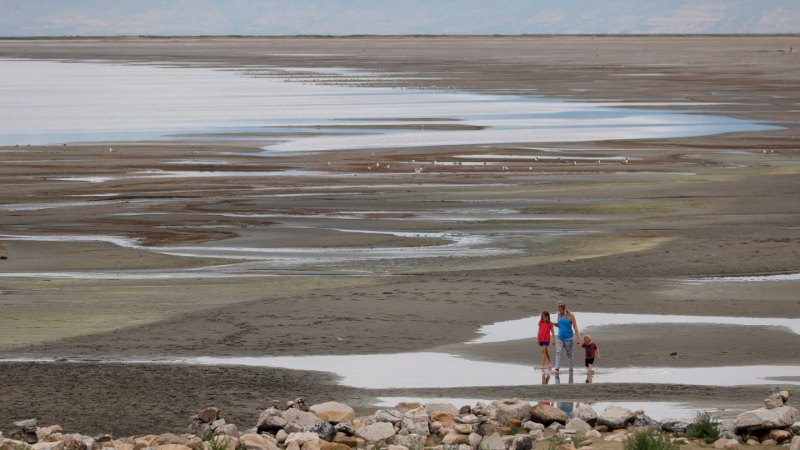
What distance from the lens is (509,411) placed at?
13844 mm

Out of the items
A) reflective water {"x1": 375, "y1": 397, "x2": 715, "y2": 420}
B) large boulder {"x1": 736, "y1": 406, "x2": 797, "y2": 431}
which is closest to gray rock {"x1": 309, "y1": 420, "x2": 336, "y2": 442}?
reflective water {"x1": 375, "y1": 397, "x2": 715, "y2": 420}

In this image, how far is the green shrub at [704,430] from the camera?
43.2 feet

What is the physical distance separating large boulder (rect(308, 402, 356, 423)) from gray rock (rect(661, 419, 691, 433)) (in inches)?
117

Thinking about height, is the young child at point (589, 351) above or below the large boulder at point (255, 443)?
above

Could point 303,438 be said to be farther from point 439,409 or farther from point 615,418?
point 615,418

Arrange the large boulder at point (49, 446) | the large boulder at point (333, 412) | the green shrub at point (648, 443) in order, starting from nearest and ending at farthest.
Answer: the green shrub at point (648, 443) < the large boulder at point (49, 446) < the large boulder at point (333, 412)

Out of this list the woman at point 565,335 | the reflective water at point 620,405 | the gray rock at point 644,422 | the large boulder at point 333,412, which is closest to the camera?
the gray rock at point 644,422

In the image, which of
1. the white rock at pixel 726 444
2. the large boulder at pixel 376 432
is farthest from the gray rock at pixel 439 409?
the white rock at pixel 726 444

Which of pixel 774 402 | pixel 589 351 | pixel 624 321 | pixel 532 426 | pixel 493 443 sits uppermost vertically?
pixel 624 321

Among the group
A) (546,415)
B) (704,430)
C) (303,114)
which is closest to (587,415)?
(546,415)

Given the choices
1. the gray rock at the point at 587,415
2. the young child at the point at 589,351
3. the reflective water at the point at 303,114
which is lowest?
the gray rock at the point at 587,415

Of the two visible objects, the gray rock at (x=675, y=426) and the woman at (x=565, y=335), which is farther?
the woman at (x=565, y=335)

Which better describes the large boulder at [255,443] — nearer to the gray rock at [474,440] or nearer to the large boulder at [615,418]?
the gray rock at [474,440]

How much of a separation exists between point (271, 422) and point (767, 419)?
453cm
